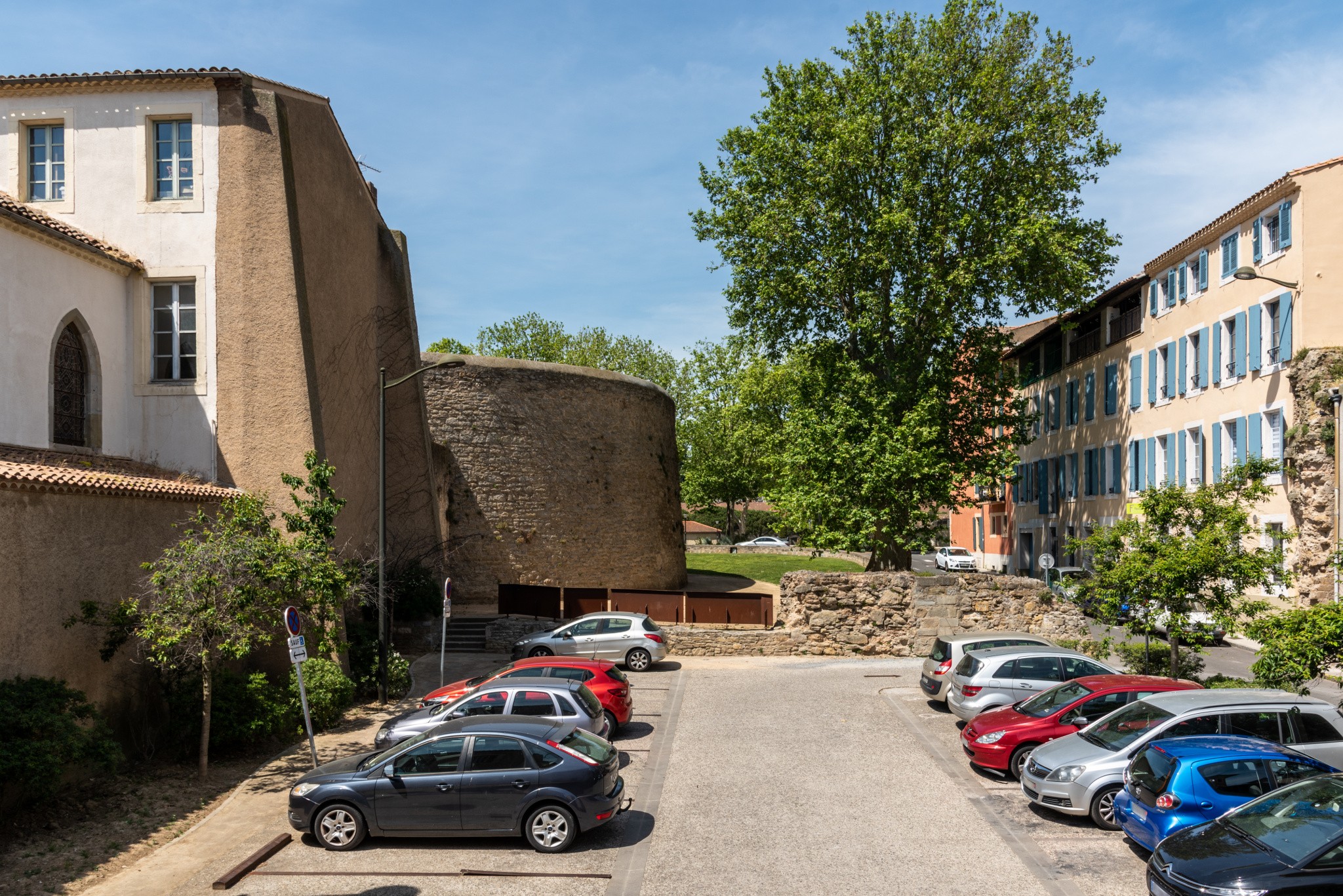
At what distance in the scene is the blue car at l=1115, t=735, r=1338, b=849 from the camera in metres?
9.54

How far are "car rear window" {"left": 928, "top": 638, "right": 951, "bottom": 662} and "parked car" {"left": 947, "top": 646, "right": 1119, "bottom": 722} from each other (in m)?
1.52

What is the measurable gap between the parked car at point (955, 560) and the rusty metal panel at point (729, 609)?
29005 millimetres

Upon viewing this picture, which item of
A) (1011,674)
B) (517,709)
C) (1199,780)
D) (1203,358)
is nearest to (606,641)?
(517,709)

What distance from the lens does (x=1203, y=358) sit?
30609 millimetres

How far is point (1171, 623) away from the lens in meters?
16.3

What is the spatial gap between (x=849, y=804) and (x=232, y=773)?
8866 mm

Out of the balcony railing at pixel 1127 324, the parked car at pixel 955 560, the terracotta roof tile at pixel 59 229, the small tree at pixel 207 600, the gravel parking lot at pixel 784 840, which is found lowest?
the parked car at pixel 955 560

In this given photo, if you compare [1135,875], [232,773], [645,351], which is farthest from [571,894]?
[645,351]

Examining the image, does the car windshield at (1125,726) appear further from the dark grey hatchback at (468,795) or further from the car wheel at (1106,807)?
the dark grey hatchback at (468,795)

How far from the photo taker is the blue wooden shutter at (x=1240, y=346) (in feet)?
93.0

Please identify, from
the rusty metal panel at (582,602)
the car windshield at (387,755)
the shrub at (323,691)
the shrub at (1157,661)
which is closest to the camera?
the car windshield at (387,755)

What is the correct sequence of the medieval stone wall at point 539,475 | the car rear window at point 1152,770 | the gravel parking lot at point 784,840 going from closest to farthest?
the gravel parking lot at point 784,840 → the car rear window at point 1152,770 → the medieval stone wall at point 539,475

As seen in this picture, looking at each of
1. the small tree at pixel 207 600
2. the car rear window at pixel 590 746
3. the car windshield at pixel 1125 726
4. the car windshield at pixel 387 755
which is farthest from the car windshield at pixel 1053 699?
the small tree at pixel 207 600

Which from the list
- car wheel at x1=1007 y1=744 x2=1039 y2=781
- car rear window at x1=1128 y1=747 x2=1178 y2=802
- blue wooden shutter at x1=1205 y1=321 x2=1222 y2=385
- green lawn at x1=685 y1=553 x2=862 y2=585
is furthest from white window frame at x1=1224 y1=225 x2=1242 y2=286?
car rear window at x1=1128 y1=747 x2=1178 y2=802
